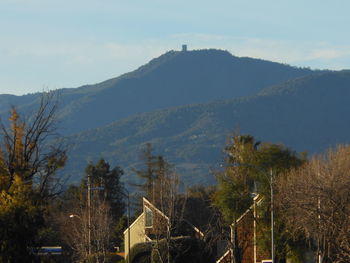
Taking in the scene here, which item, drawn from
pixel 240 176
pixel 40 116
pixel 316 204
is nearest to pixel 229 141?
pixel 240 176

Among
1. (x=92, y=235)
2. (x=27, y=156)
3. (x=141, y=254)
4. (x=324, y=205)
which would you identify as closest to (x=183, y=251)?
(x=141, y=254)

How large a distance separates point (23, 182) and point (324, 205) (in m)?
14.2

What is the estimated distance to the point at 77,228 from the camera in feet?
228

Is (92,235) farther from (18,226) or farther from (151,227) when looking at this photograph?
(18,226)

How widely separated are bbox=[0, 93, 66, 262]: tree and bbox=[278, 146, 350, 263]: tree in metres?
11.2

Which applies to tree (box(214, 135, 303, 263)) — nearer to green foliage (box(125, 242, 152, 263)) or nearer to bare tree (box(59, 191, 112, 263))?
green foliage (box(125, 242, 152, 263))

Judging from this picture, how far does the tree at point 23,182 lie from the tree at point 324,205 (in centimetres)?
1120

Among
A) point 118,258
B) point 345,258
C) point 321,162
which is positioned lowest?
point 118,258

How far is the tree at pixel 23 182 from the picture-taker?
37438mm

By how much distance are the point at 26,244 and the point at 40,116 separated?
6.39 meters

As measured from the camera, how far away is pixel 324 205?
148 ft

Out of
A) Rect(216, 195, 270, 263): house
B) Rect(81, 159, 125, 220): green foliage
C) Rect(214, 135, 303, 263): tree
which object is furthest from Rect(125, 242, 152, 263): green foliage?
Rect(81, 159, 125, 220): green foliage

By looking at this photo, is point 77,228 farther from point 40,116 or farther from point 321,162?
point 40,116

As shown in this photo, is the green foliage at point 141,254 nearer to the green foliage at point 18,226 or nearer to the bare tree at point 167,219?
the bare tree at point 167,219
